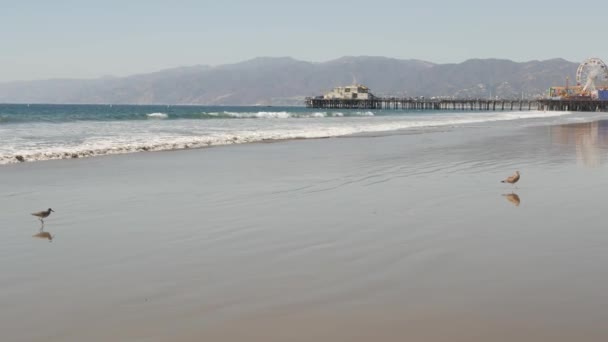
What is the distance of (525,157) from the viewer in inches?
633

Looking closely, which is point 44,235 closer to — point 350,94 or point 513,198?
point 513,198

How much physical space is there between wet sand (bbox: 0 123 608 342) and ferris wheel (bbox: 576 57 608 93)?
417ft

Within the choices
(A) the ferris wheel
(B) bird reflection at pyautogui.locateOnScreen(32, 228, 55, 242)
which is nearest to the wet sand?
(B) bird reflection at pyautogui.locateOnScreen(32, 228, 55, 242)

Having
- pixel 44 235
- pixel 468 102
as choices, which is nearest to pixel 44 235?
pixel 44 235

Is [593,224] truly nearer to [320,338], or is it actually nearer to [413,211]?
[413,211]

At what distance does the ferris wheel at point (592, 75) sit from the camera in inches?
4990

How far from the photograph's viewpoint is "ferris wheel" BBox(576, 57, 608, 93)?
4990 inches

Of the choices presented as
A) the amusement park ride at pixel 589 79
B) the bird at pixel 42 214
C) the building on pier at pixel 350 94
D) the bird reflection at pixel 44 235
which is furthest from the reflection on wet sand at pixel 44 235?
the building on pier at pixel 350 94

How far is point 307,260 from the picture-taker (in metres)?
5.76

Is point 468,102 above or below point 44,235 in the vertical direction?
below

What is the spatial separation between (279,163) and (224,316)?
11.2 meters

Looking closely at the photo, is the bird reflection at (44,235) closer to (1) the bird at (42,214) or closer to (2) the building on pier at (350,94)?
(1) the bird at (42,214)

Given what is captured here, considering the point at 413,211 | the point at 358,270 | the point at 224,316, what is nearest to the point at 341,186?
the point at 413,211

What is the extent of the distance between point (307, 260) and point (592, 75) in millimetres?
135108
